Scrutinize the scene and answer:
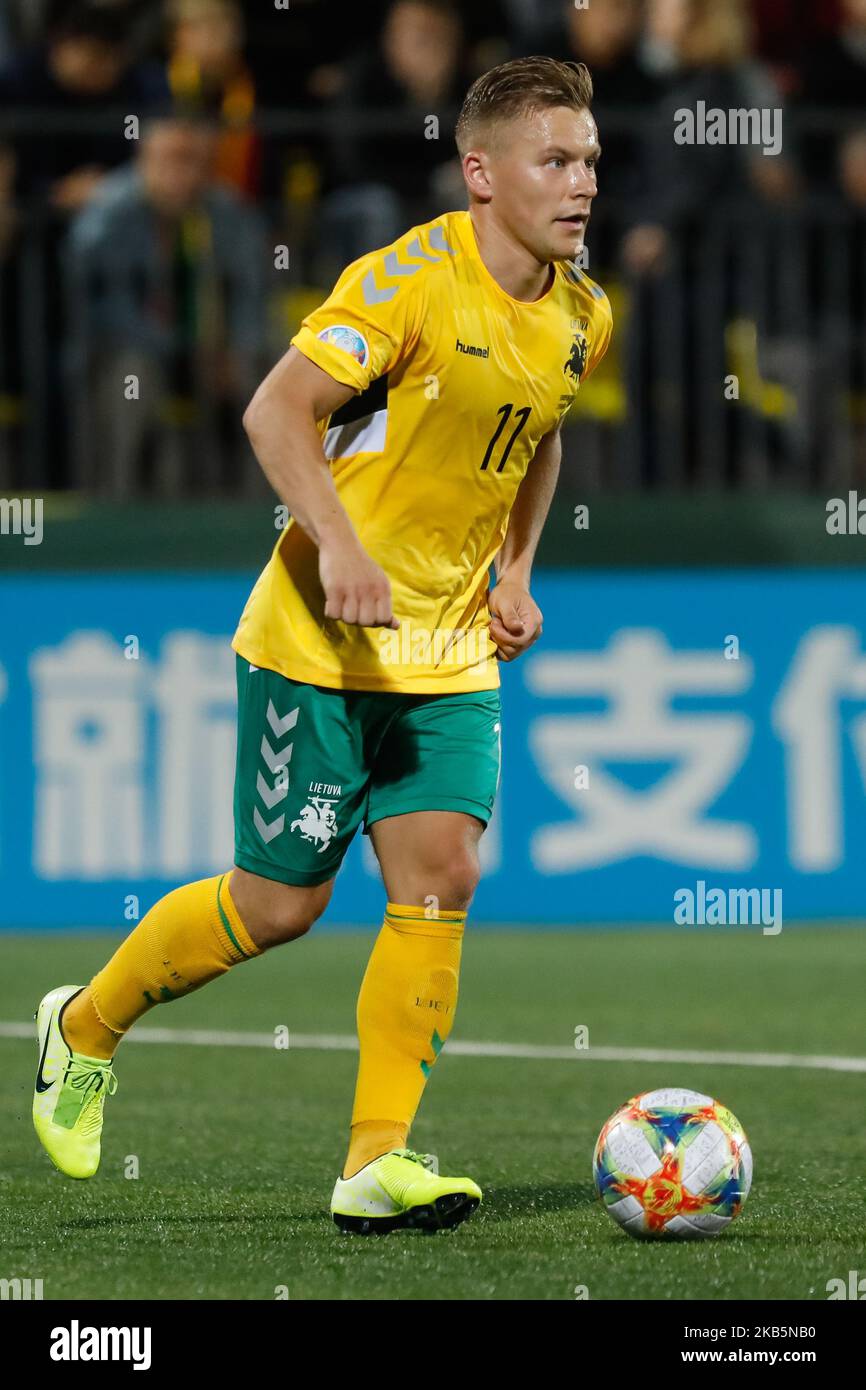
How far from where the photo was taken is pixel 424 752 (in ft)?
16.5

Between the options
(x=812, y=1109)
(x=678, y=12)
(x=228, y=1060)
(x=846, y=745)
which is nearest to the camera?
(x=812, y=1109)

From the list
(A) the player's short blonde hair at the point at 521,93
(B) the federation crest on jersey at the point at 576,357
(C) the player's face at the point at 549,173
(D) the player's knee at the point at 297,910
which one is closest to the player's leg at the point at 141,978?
(D) the player's knee at the point at 297,910

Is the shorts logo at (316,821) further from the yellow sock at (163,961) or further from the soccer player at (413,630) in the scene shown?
the yellow sock at (163,961)

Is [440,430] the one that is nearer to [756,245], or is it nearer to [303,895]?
[303,895]

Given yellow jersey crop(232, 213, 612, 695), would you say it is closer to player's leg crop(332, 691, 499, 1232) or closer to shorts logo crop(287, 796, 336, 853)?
player's leg crop(332, 691, 499, 1232)

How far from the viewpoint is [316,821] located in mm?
4980

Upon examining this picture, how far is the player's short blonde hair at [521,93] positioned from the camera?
4.88 m

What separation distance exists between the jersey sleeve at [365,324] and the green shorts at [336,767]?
2.31 feet

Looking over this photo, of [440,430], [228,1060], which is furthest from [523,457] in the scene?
[228,1060]

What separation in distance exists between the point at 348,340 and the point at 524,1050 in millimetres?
3459

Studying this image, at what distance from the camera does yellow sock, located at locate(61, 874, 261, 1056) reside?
16.8 feet

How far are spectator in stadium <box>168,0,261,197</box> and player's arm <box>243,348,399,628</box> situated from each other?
6.65 metres

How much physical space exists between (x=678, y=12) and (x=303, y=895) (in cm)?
779

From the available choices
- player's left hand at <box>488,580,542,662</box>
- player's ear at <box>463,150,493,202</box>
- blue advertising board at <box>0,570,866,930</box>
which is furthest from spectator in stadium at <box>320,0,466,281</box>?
player's ear at <box>463,150,493,202</box>
